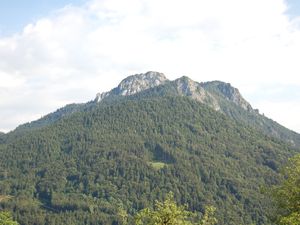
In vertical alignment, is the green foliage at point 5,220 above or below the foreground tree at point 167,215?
below

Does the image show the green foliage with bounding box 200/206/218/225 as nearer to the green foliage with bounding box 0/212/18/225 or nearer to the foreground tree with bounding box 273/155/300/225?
the foreground tree with bounding box 273/155/300/225

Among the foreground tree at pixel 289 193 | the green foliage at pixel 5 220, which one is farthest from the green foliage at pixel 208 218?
the green foliage at pixel 5 220

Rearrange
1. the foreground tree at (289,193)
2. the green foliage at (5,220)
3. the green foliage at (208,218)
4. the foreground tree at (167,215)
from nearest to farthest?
the foreground tree at (167,215), the green foliage at (208,218), the foreground tree at (289,193), the green foliage at (5,220)

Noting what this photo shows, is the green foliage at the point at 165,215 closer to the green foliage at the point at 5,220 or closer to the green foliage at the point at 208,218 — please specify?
the green foliage at the point at 208,218

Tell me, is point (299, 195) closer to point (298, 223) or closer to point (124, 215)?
point (298, 223)

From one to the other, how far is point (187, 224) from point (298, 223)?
10.4 m

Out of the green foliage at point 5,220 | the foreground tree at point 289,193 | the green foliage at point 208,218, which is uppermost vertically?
the foreground tree at point 289,193

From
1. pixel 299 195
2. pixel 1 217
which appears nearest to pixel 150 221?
pixel 299 195

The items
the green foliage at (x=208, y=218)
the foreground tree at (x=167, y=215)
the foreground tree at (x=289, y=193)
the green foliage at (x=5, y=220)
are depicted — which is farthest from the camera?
the green foliage at (x=5, y=220)

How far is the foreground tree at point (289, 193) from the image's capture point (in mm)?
48438

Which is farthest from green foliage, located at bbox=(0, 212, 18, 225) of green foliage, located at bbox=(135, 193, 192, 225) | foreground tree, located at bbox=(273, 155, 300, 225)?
green foliage, located at bbox=(135, 193, 192, 225)

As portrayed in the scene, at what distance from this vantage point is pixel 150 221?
39.5 metres

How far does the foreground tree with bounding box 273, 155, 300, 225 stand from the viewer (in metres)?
48.4

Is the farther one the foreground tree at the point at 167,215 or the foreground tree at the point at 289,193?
the foreground tree at the point at 289,193
